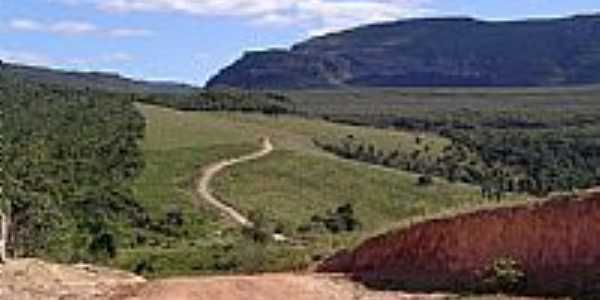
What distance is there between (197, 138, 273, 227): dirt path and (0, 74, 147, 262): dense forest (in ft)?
20.2

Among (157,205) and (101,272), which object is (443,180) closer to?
(157,205)

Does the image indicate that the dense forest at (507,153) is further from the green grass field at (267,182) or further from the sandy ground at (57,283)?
the sandy ground at (57,283)

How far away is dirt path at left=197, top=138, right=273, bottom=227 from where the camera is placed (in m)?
97.8

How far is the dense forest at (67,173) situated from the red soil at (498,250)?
27.0 m

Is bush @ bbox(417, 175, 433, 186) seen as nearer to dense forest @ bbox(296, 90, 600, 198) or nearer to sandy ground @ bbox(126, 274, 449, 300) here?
dense forest @ bbox(296, 90, 600, 198)

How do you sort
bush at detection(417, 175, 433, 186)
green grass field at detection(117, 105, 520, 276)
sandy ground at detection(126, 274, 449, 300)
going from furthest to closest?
bush at detection(417, 175, 433, 186)
green grass field at detection(117, 105, 520, 276)
sandy ground at detection(126, 274, 449, 300)

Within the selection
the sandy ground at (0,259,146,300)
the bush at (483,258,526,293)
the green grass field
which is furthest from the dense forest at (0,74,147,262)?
the bush at (483,258,526,293)

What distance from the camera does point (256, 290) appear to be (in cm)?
2359

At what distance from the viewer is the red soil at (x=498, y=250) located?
2323cm

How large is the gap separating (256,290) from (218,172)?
94.6 m

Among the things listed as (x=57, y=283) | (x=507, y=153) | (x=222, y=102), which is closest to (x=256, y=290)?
(x=57, y=283)

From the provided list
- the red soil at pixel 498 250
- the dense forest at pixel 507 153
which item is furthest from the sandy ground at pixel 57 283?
the dense forest at pixel 507 153

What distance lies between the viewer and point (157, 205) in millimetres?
100875

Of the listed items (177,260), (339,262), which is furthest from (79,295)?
(177,260)
